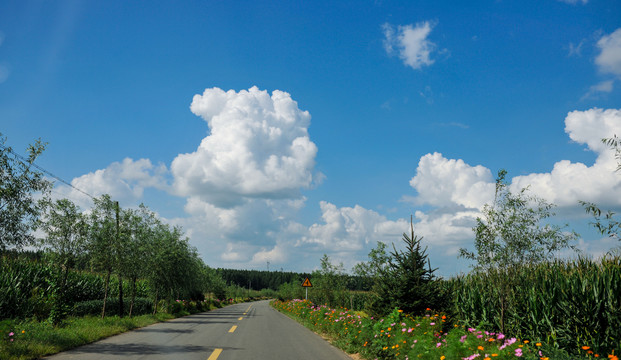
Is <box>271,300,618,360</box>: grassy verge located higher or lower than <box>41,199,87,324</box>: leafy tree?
lower

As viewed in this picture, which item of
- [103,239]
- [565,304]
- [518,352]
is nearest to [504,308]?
[565,304]

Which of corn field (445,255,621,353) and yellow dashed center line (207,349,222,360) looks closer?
corn field (445,255,621,353)

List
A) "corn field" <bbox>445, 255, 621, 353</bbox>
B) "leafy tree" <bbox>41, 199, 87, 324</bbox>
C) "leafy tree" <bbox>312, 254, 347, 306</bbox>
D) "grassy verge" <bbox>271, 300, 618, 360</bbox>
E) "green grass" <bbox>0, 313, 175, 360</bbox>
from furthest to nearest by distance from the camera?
1. "leafy tree" <bbox>312, 254, 347, 306</bbox>
2. "leafy tree" <bbox>41, 199, 87, 324</bbox>
3. "green grass" <bbox>0, 313, 175, 360</bbox>
4. "corn field" <bbox>445, 255, 621, 353</bbox>
5. "grassy verge" <bbox>271, 300, 618, 360</bbox>

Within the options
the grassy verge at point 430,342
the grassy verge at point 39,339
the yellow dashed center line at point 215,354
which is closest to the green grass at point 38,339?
the grassy verge at point 39,339

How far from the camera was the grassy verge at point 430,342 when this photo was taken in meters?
5.62

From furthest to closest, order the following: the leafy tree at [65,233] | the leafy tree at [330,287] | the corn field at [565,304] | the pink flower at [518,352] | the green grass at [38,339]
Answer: the leafy tree at [330,287] → the leafy tree at [65,233] → the green grass at [38,339] → the corn field at [565,304] → the pink flower at [518,352]

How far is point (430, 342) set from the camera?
7230 mm

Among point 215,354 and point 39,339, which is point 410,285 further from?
point 39,339

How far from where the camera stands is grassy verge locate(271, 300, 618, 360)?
5.62m

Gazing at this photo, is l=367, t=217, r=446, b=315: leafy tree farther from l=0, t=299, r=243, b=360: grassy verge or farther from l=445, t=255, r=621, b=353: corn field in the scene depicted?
l=0, t=299, r=243, b=360: grassy verge

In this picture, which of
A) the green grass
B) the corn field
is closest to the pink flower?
the corn field

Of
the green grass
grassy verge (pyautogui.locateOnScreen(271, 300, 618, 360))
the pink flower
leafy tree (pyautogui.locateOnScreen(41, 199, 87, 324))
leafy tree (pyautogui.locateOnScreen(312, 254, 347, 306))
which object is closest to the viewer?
the pink flower

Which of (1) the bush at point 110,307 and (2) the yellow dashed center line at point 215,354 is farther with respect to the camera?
(1) the bush at point 110,307

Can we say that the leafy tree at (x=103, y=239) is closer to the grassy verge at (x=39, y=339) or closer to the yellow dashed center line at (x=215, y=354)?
the grassy verge at (x=39, y=339)
